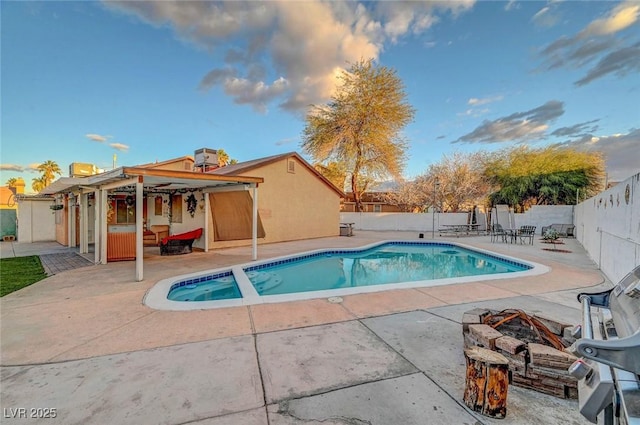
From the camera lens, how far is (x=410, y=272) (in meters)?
10.1

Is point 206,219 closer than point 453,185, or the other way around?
point 206,219

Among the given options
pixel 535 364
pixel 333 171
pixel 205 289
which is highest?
pixel 333 171

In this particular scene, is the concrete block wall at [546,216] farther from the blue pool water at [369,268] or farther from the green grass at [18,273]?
the green grass at [18,273]

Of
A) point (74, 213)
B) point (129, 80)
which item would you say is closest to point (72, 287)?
point (74, 213)

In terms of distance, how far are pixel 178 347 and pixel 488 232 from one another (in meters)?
21.7

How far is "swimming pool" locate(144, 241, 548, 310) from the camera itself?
238 inches

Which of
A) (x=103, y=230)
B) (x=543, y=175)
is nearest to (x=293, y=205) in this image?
A: (x=103, y=230)

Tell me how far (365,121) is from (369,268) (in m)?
15.8

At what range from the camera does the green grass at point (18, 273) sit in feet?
21.3

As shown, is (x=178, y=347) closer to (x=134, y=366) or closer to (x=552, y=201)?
(x=134, y=366)

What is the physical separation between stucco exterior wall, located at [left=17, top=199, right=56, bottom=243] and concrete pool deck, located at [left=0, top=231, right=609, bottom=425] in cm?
1365

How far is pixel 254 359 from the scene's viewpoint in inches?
131

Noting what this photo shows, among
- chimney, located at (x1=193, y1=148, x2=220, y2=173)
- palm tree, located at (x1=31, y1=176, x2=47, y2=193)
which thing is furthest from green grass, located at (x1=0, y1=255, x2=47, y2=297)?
palm tree, located at (x1=31, y1=176, x2=47, y2=193)

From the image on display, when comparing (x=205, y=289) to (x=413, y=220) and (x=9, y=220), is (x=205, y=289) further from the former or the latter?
(x=413, y=220)
